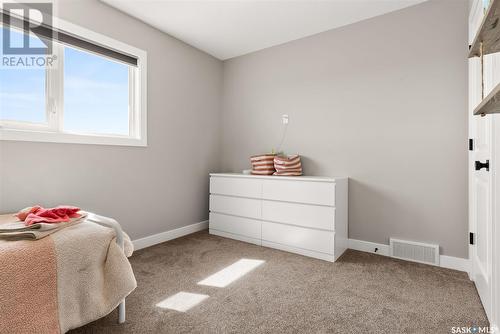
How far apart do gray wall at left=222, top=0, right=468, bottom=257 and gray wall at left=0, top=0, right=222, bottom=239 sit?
92 cm

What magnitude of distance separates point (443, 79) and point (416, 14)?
2.24 ft

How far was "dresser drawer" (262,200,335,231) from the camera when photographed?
244 centimetres

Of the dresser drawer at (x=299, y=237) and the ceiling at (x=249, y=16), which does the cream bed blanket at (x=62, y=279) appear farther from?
the ceiling at (x=249, y=16)

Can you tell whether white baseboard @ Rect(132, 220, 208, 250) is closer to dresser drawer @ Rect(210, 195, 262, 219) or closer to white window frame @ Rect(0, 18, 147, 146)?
dresser drawer @ Rect(210, 195, 262, 219)

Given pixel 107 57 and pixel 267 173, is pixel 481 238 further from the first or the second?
pixel 107 57

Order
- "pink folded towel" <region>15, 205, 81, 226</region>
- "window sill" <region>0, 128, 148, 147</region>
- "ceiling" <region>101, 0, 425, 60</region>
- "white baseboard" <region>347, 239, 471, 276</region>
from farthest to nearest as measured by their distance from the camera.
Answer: "ceiling" <region>101, 0, 425, 60</region>
"white baseboard" <region>347, 239, 471, 276</region>
"window sill" <region>0, 128, 148, 147</region>
"pink folded towel" <region>15, 205, 81, 226</region>

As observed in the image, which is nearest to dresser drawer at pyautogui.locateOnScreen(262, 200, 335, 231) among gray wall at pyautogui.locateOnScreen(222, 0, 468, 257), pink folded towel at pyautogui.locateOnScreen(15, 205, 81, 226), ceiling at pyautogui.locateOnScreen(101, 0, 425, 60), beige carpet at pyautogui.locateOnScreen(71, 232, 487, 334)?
beige carpet at pyautogui.locateOnScreen(71, 232, 487, 334)

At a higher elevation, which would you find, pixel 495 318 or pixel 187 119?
pixel 187 119

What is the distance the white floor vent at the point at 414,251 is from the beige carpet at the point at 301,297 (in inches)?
3.5

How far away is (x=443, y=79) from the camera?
2.29 meters

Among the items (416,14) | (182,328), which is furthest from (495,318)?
(416,14)

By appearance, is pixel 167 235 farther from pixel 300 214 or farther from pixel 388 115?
pixel 388 115

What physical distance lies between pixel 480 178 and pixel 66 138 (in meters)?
Answer: 3.24

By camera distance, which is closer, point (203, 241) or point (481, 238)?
point (481, 238)
